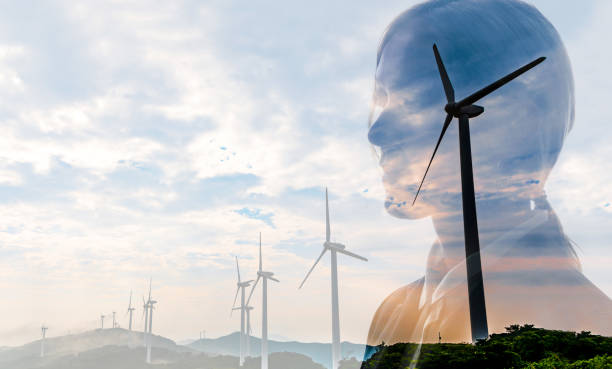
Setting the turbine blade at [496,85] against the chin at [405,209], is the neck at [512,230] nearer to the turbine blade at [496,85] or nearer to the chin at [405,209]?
the chin at [405,209]

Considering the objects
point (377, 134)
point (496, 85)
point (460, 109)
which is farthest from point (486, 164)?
point (377, 134)

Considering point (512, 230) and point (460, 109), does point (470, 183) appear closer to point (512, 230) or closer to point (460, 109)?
point (512, 230)

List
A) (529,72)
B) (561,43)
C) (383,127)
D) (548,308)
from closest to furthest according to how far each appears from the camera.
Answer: (548,308)
(529,72)
(561,43)
(383,127)

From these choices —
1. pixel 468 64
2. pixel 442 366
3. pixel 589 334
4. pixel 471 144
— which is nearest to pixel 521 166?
pixel 471 144

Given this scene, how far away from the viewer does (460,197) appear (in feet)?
70.7

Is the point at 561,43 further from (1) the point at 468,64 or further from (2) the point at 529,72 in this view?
(1) the point at 468,64

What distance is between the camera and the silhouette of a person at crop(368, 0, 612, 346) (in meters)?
18.3

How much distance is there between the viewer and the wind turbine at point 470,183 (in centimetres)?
1828

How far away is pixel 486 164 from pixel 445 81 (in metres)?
3.94

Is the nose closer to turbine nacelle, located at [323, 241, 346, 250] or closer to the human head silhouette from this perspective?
the human head silhouette

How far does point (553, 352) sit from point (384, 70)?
13.5 meters

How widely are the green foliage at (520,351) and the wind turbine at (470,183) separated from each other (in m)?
0.81

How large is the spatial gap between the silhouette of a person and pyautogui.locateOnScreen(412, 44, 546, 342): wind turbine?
0.33 metres

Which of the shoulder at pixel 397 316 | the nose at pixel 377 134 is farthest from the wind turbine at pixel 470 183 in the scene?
the shoulder at pixel 397 316
